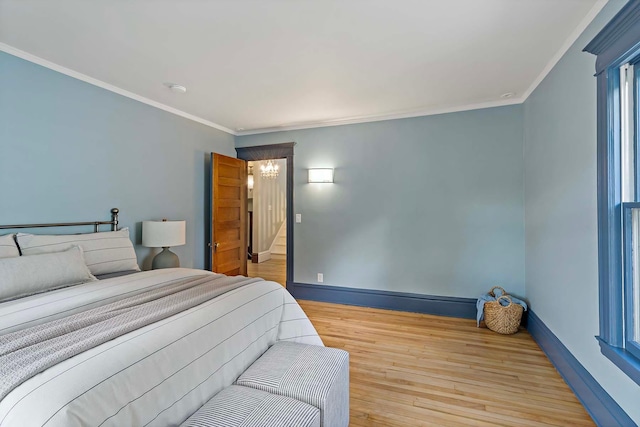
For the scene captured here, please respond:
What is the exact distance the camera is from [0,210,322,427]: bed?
923mm

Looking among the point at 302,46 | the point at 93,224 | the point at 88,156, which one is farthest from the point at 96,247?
the point at 302,46

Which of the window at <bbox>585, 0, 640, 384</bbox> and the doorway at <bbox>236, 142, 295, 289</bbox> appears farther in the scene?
the doorway at <bbox>236, 142, 295, 289</bbox>

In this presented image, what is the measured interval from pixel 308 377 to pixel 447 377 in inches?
55.2

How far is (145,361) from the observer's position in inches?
Answer: 44.7

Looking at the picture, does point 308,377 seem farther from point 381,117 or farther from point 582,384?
point 381,117

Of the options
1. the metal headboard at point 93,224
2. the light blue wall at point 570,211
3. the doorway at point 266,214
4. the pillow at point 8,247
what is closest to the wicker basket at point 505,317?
the light blue wall at point 570,211

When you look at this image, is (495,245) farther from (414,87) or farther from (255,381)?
(255,381)

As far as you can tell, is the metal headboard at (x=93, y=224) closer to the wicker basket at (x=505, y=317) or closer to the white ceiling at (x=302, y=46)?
the white ceiling at (x=302, y=46)

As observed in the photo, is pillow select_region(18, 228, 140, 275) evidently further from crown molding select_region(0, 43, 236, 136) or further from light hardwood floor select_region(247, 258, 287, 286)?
light hardwood floor select_region(247, 258, 287, 286)

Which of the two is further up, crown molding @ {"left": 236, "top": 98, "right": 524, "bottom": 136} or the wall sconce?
crown molding @ {"left": 236, "top": 98, "right": 524, "bottom": 136}

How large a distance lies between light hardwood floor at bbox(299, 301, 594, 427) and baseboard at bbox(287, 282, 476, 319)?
177 mm

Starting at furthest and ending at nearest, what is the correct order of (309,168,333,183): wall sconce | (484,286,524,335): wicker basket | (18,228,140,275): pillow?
(309,168,333,183): wall sconce
(484,286,524,335): wicker basket
(18,228,140,275): pillow

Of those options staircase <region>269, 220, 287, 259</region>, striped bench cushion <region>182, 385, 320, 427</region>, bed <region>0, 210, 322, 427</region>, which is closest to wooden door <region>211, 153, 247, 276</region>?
bed <region>0, 210, 322, 427</region>

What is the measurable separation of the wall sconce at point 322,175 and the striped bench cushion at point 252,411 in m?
3.02
